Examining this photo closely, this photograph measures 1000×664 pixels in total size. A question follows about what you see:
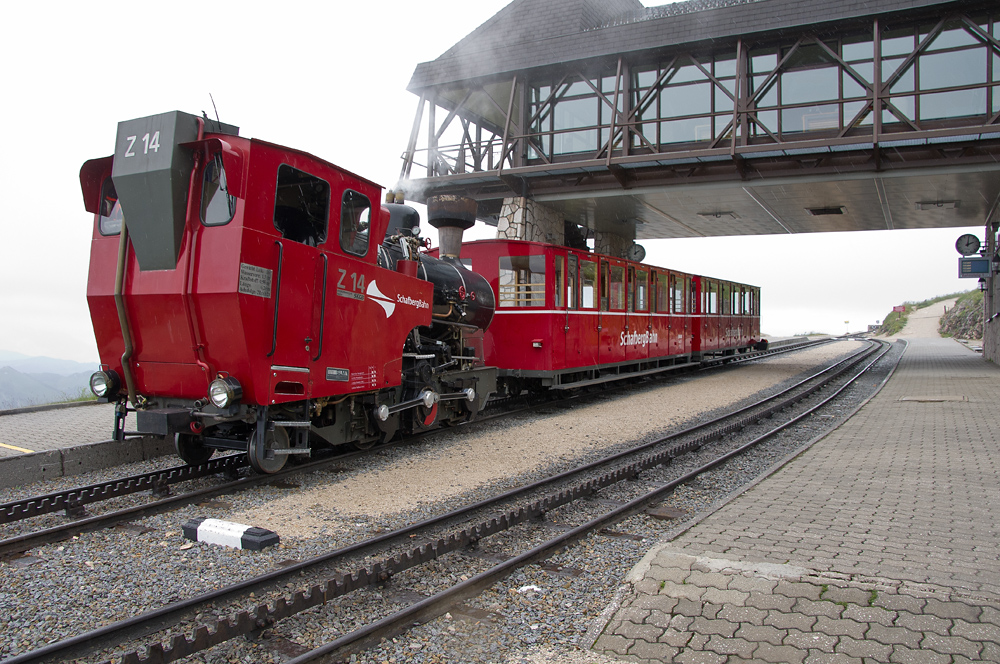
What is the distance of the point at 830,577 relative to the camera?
3340mm

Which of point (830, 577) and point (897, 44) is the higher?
point (897, 44)

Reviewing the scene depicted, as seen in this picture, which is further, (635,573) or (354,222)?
(354,222)

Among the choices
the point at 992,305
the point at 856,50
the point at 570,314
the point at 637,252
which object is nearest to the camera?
the point at 570,314

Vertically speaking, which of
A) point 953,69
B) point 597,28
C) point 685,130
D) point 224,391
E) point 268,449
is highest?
point 597,28

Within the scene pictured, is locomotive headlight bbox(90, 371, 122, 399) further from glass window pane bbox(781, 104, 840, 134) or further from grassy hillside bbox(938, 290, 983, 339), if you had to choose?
grassy hillside bbox(938, 290, 983, 339)

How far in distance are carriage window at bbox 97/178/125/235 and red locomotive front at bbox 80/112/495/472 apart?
0.01 metres

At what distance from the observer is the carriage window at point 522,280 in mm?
10625

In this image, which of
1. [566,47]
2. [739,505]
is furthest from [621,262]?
[739,505]

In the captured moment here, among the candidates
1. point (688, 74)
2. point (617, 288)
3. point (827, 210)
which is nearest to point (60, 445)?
point (617, 288)

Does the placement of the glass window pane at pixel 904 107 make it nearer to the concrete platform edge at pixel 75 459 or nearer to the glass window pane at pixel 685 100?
→ the glass window pane at pixel 685 100

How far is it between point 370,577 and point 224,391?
2.26m

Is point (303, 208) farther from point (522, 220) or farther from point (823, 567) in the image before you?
Answer: point (522, 220)

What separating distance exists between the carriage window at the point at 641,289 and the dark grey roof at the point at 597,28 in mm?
5455

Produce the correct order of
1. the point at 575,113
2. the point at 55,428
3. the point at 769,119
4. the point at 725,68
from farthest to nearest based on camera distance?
the point at 575,113
the point at 725,68
the point at 769,119
the point at 55,428
